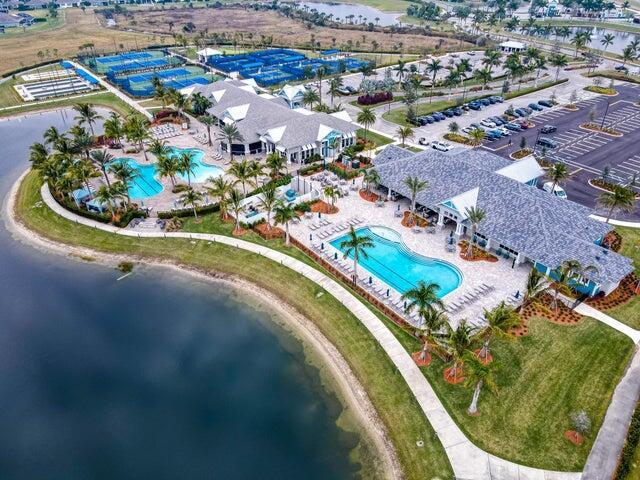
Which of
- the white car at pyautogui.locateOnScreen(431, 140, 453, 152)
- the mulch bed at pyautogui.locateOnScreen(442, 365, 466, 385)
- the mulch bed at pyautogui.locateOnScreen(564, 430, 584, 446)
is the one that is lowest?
the mulch bed at pyautogui.locateOnScreen(564, 430, 584, 446)

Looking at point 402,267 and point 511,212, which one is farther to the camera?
point 511,212

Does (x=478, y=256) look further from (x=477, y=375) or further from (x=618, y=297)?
(x=477, y=375)

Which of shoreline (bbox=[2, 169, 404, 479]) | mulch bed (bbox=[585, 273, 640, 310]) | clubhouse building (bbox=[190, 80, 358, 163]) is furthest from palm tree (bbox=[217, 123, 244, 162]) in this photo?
mulch bed (bbox=[585, 273, 640, 310])

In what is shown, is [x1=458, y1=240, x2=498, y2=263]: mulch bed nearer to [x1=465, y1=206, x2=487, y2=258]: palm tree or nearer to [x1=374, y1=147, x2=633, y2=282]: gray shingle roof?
[x1=465, y1=206, x2=487, y2=258]: palm tree

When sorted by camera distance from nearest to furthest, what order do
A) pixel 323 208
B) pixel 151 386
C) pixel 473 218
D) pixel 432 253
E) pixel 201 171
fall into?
1. pixel 151 386
2. pixel 473 218
3. pixel 432 253
4. pixel 323 208
5. pixel 201 171

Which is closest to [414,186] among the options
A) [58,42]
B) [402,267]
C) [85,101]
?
[402,267]

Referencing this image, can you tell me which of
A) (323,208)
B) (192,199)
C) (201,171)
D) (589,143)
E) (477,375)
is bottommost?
(323,208)
